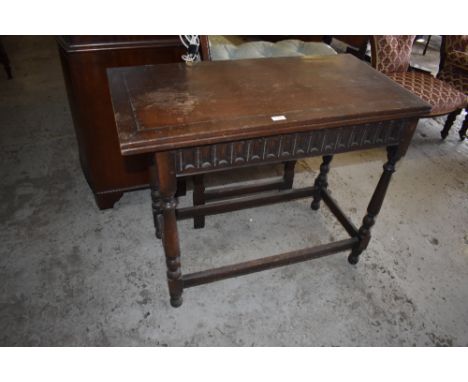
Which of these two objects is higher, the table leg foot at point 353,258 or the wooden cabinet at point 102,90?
the wooden cabinet at point 102,90

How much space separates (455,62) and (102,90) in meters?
2.96

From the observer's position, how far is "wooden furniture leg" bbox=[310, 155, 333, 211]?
6.87ft

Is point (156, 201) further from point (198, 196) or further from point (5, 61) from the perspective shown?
point (5, 61)

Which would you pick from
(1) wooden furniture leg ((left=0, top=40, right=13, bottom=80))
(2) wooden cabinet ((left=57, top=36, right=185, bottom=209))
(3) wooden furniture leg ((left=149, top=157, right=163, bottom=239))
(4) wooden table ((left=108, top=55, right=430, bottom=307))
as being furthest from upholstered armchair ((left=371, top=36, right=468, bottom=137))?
(1) wooden furniture leg ((left=0, top=40, right=13, bottom=80))

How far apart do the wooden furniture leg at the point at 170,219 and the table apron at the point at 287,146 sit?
0.04 metres

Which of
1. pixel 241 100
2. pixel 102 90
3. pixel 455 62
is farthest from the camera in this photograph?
pixel 455 62

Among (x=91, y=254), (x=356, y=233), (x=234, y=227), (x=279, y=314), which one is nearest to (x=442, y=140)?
(x=356, y=233)

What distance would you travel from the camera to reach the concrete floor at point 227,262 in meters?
1.60

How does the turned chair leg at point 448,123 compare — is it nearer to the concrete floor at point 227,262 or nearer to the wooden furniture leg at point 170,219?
the concrete floor at point 227,262

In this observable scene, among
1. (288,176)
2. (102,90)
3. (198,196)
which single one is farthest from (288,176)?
(102,90)

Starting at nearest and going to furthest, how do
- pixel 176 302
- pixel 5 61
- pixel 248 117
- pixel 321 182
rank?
pixel 248 117 < pixel 176 302 < pixel 321 182 < pixel 5 61

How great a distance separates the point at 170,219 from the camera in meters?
1.37

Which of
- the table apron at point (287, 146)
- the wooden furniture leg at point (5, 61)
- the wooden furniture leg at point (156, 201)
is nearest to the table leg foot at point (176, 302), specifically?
the wooden furniture leg at point (156, 201)

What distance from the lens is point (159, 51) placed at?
1826 millimetres
